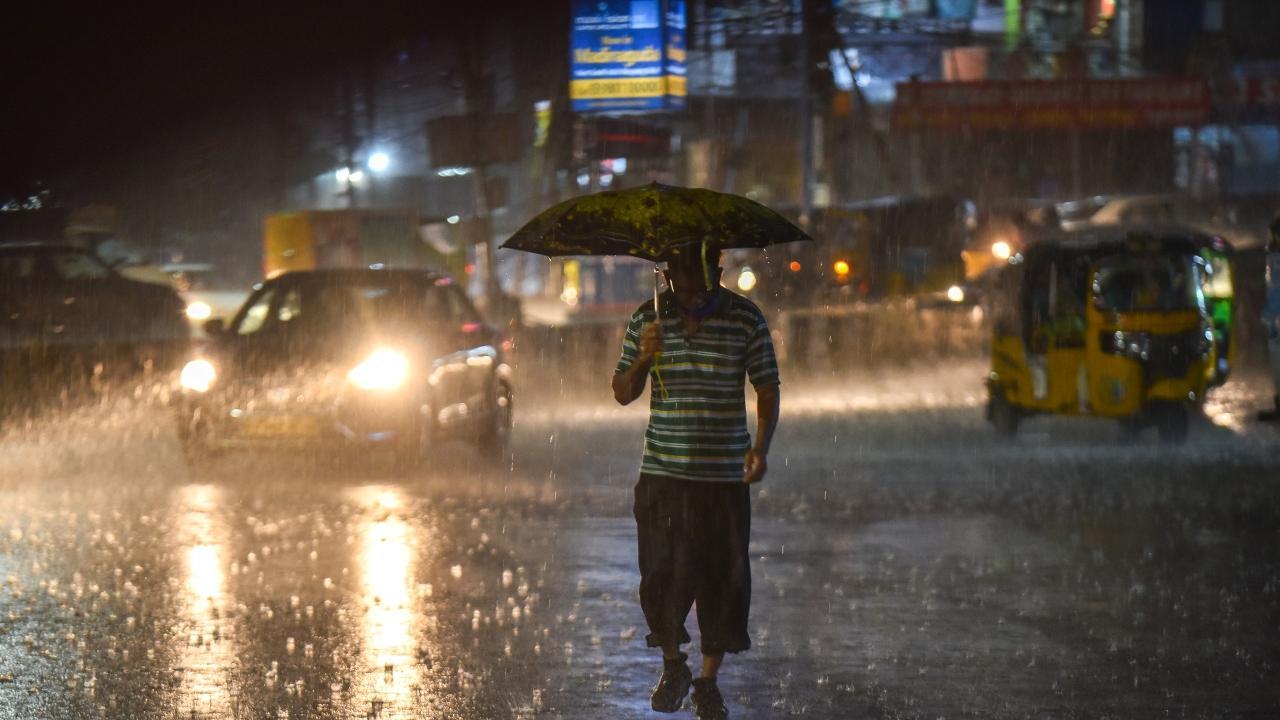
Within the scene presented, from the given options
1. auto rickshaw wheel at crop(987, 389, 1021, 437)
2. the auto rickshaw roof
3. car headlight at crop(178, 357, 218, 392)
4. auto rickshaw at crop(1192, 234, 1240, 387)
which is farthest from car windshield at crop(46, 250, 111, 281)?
auto rickshaw at crop(1192, 234, 1240, 387)

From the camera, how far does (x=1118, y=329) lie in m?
14.0

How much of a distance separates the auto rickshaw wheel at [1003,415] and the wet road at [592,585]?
95 centimetres

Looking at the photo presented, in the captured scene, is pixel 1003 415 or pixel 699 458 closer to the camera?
pixel 699 458

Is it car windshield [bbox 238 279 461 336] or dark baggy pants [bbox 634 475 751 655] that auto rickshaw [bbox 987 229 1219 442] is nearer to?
car windshield [bbox 238 279 461 336]

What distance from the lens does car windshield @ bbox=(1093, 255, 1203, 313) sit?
556 inches

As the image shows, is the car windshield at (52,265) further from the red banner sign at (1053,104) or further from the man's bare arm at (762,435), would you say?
the red banner sign at (1053,104)

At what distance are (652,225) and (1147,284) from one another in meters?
9.38

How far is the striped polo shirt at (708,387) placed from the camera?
567 cm

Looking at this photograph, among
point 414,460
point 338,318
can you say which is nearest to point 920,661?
point 414,460

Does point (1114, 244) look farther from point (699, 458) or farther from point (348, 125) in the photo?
point (348, 125)

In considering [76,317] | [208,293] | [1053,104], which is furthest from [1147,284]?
[1053,104]

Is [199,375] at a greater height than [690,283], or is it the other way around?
[690,283]

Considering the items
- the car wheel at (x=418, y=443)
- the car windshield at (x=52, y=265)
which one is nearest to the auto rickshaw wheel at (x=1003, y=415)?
the car wheel at (x=418, y=443)

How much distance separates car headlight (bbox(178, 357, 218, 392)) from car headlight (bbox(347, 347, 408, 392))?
101 centimetres
